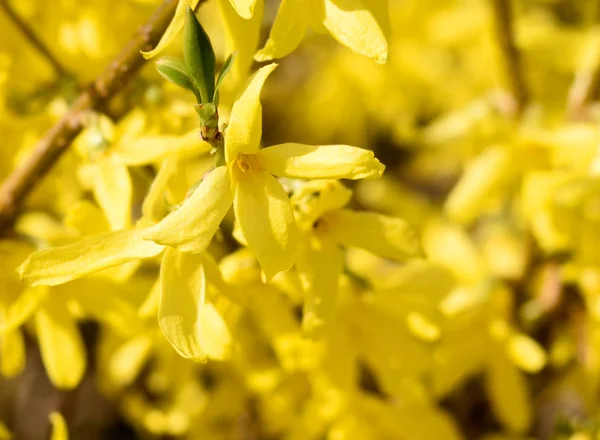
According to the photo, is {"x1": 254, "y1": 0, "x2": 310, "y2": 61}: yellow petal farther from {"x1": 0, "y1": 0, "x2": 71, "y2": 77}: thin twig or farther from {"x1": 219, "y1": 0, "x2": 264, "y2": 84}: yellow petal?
{"x1": 0, "y1": 0, "x2": 71, "y2": 77}: thin twig

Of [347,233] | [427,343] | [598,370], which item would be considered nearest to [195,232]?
[347,233]

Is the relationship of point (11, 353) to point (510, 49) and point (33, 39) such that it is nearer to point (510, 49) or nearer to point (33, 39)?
point (33, 39)

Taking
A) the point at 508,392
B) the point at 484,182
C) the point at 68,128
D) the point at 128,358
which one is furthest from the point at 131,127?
the point at 508,392

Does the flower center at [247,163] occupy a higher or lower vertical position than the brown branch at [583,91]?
higher

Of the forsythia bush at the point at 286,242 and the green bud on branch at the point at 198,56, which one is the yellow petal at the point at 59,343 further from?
the green bud on branch at the point at 198,56

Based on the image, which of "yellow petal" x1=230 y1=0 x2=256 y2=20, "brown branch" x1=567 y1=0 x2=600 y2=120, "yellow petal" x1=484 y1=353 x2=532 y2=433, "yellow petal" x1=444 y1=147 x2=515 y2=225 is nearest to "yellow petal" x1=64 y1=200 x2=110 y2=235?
"yellow petal" x1=230 y1=0 x2=256 y2=20

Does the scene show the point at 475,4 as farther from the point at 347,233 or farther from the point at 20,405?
the point at 20,405

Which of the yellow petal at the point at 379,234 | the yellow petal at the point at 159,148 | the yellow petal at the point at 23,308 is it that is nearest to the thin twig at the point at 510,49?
the yellow petal at the point at 379,234
